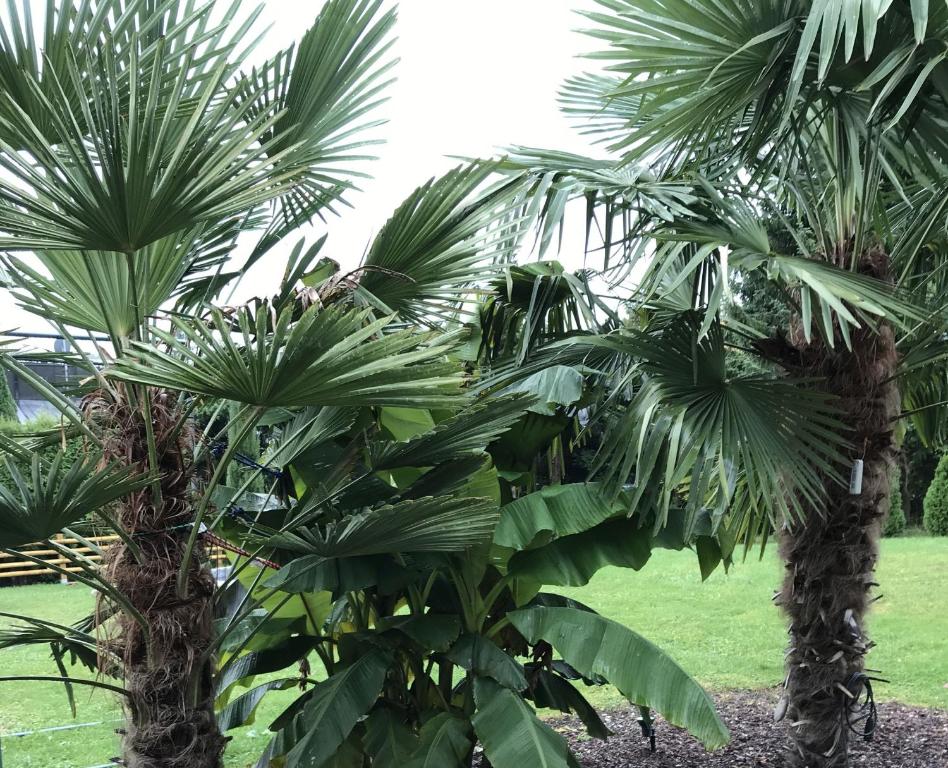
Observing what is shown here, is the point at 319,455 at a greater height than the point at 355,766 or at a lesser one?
greater

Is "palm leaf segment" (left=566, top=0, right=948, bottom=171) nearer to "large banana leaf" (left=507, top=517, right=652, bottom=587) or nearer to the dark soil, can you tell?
"large banana leaf" (left=507, top=517, right=652, bottom=587)

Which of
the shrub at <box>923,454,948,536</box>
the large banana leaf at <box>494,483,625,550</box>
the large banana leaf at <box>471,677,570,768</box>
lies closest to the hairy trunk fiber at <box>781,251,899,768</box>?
the large banana leaf at <box>494,483,625,550</box>

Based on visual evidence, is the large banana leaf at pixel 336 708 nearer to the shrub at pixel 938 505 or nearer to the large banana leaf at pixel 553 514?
the large banana leaf at pixel 553 514

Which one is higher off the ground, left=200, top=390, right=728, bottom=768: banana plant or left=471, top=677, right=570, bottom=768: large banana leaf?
left=200, top=390, right=728, bottom=768: banana plant

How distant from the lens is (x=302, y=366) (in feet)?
8.70

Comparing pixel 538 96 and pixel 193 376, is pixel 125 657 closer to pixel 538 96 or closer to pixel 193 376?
pixel 193 376

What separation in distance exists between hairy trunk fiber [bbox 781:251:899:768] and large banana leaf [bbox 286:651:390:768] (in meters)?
2.19

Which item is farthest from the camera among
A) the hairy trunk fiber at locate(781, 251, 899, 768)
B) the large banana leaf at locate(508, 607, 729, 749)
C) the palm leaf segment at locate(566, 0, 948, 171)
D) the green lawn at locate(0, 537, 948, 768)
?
the green lawn at locate(0, 537, 948, 768)

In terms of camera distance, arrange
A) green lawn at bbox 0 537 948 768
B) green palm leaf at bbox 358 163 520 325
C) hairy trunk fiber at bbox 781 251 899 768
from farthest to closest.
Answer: green lawn at bbox 0 537 948 768 < hairy trunk fiber at bbox 781 251 899 768 < green palm leaf at bbox 358 163 520 325

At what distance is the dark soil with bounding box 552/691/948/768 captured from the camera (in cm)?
538

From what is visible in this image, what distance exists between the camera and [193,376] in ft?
8.49

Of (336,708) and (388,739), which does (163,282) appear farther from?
(388,739)

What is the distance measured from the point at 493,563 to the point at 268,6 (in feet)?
8.89

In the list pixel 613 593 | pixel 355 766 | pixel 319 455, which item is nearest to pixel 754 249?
pixel 319 455
